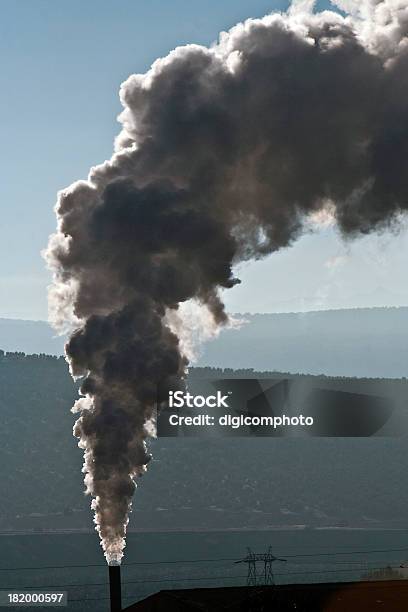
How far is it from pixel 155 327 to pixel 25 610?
15672cm

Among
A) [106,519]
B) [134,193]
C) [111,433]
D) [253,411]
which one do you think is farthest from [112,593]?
[253,411]

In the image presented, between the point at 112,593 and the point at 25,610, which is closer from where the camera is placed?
the point at 112,593

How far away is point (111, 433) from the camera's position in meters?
41.6

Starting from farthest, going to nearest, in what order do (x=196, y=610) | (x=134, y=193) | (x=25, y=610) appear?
1. (x=25, y=610)
2. (x=134, y=193)
3. (x=196, y=610)

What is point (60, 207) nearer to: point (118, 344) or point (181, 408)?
point (118, 344)

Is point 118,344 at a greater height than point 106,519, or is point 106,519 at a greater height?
point 118,344

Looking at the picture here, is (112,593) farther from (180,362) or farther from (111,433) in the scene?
(180,362)

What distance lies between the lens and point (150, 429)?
43188mm

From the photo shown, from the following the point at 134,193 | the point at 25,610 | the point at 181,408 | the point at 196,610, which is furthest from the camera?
the point at 25,610

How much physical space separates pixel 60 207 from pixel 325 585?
21.3m

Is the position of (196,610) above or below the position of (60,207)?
below

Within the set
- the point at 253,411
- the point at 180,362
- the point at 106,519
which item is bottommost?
the point at 106,519

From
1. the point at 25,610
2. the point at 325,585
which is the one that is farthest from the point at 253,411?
the point at 325,585

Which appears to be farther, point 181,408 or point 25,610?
point 25,610
